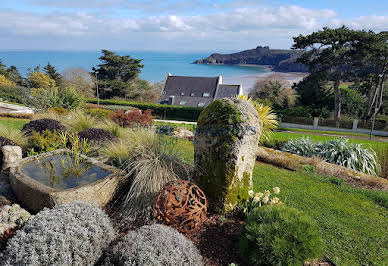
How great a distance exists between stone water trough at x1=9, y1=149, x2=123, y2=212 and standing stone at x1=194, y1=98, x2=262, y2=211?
1.38 m

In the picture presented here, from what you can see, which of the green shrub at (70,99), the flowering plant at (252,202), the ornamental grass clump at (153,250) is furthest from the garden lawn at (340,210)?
the green shrub at (70,99)

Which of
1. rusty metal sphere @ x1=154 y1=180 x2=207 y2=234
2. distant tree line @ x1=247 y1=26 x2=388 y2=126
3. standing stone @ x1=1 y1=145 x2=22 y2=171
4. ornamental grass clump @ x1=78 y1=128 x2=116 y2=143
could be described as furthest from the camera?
distant tree line @ x1=247 y1=26 x2=388 y2=126

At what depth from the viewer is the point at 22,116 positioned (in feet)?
44.0

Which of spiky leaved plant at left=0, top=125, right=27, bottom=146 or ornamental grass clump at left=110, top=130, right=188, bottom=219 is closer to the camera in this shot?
ornamental grass clump at left=110, top=130, right=188, bottom=219

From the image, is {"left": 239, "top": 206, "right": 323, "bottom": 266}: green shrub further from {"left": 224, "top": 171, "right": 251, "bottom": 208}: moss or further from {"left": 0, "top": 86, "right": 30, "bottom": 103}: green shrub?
{"left": 0, "top": 86, "right": 30, "bottom": 103}: green shrub

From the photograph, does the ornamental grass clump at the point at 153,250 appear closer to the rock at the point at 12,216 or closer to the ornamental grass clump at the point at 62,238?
the ornamental grass clump at the point at 62,238

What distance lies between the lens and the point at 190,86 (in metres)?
42.2

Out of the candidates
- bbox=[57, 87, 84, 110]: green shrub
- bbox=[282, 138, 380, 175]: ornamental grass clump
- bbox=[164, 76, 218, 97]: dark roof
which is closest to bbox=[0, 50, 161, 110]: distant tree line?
bbox=[164, 76, 218, 97]: dark roof

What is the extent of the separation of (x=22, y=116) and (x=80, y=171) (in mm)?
11170

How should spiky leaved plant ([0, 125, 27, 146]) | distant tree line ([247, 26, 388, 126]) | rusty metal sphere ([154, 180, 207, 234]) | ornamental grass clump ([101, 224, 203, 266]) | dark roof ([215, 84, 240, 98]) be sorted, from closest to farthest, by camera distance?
ornamental grass clump ([101, 224, 203, 266])
rusty metal sphere ([154, 180, 207, 234])
spiky leaved plant ([0, 125, 27, 146])
distant tree line ([247, 26, 388, 126])
dark roof ([215, 84, 240, 98])

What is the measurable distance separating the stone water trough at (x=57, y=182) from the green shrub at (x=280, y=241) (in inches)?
81.6

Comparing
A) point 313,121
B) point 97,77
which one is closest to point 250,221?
point 313,121

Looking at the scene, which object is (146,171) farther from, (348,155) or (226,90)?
(226,90)

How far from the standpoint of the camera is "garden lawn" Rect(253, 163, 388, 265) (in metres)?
3.61
